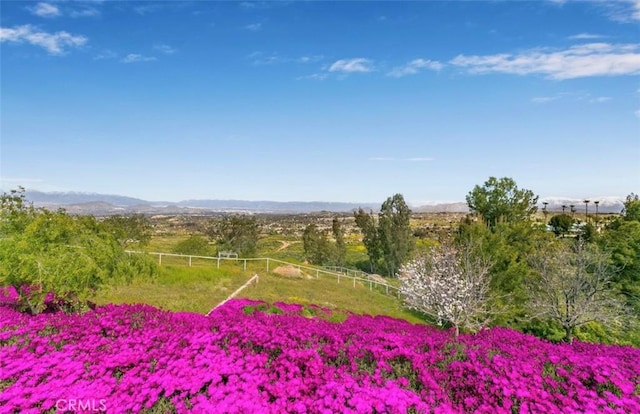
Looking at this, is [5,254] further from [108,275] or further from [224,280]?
[224,280]

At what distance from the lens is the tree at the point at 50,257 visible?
925 centimetres

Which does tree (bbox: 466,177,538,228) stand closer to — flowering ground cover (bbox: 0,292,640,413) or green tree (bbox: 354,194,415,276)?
green tree (bbox: 354,194,415,276)

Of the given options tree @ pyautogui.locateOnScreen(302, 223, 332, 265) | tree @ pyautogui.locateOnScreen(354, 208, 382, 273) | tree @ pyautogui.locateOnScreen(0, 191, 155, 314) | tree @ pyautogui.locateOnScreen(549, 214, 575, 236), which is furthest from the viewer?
tree @ pyautogui.locateOnScreen(549, 214, 575, 236)

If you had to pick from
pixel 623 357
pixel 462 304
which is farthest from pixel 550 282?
pixel 623 357

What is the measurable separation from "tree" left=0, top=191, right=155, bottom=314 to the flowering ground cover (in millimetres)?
1781

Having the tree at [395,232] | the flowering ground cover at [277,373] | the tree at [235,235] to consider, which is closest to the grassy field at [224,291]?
the flowering ground cover at [277,373]

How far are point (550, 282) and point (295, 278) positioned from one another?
21212mm

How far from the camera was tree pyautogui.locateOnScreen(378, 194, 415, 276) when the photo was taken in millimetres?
64688

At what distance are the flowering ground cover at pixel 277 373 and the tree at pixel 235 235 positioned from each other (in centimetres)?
4472

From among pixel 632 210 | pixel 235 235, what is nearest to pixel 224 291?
pixel 235 235

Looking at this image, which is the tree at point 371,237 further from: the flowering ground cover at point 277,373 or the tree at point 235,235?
the flowering ground cover at point 277,373

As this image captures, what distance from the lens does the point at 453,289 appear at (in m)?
22.5

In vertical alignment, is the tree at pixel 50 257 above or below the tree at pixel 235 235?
above

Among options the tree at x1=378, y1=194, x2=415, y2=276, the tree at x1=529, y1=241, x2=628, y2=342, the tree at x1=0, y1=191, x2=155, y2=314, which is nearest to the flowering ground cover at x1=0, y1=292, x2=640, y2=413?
the tree at x1=0, y1=191, x2=155, y2=314
